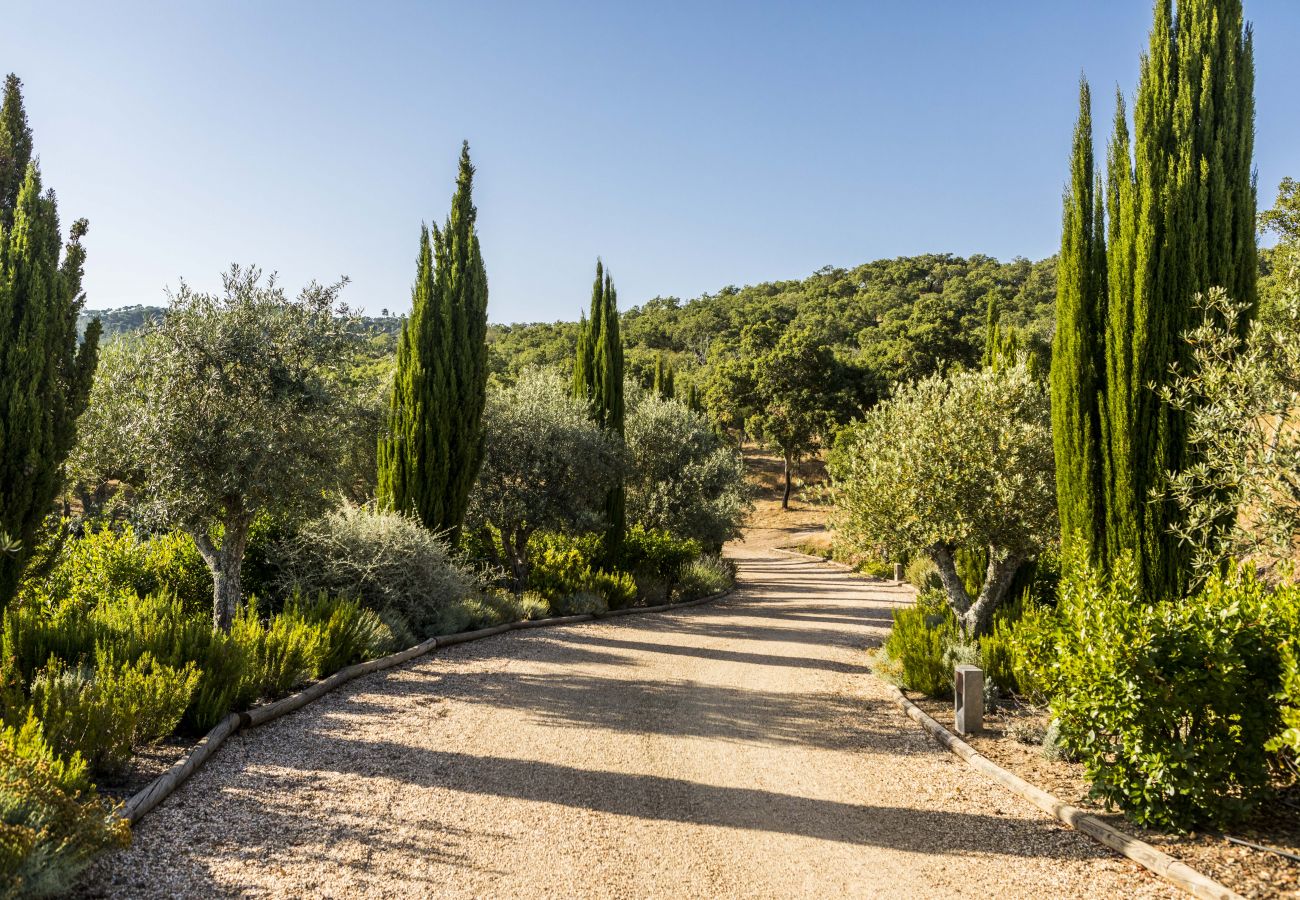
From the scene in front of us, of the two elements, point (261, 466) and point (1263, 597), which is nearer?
point (1263, 597)

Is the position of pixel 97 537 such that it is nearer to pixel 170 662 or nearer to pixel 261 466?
pixel 261 466

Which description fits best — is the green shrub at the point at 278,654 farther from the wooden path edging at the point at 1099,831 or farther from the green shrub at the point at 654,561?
the green shrub at the point at 654,561

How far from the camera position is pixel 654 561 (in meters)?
19.8

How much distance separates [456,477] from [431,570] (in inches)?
132

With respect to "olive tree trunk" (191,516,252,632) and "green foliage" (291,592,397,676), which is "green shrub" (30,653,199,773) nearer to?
"green foliage" (291,592,397,676)

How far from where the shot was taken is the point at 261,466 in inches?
363

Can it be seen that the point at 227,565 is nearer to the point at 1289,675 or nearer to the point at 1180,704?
the point at 1180,704

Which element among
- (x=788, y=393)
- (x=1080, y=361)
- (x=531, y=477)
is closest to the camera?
(x=1080, y=361)

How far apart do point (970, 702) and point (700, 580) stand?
1273cm

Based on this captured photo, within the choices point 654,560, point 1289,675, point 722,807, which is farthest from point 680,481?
point 1289,675

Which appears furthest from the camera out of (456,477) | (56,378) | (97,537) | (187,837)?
(456,477)

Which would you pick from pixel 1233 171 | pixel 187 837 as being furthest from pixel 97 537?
pixel 1233 171

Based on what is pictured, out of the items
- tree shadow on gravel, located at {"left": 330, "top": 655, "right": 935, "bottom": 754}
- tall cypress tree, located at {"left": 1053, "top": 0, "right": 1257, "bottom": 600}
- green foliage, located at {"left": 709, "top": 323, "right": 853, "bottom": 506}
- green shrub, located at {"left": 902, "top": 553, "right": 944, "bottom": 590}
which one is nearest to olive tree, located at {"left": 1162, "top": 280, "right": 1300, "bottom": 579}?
tall cypress tree, located at {"left": 1053, "top": 0, "right": 1257, "bottom": 600}

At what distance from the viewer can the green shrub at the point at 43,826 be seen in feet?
11.9
